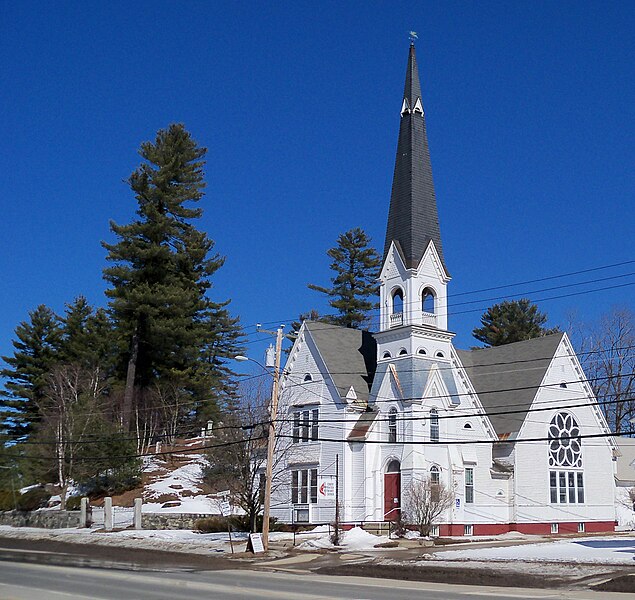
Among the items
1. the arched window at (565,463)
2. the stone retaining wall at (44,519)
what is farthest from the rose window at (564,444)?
the stone retaining wall at (44,519)

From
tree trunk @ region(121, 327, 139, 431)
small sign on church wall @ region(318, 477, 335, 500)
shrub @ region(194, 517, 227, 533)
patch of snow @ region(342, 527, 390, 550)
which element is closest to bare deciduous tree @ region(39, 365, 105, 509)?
tree trunk @ region(121, 327, 139, 431)

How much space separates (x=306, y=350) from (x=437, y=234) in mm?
10158

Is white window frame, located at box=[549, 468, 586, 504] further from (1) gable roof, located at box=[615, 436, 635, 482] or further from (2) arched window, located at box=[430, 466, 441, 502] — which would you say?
A: (2) arched window, located at box=[430, 466, 441, 502]

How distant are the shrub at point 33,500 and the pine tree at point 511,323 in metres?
45.7

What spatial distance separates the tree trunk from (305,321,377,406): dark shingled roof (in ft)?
69.0

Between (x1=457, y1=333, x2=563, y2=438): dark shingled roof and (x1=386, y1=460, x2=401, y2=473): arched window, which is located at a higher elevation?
(x1=457, y1=333, x2=563, y2=438): dark shingled roof

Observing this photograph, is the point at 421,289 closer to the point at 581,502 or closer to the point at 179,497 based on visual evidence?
the point at 581,502

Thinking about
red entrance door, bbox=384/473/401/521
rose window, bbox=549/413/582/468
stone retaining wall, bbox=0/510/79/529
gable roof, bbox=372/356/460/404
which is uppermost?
gable roof, bbox=372/356/460/404

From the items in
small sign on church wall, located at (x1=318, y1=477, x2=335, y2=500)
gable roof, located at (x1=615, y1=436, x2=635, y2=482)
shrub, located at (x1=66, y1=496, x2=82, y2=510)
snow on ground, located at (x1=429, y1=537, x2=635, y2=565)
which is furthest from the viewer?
gable roof, located at (x1=615, y1=436, x2=635, y2=482)

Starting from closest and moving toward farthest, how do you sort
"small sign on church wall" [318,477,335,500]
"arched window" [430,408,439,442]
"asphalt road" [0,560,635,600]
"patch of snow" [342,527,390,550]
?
"asphalt road" [0,560,635,600] → "patch of snow" [342,527,390,550] → "small sign on church wall" [318,477,335,500] → "arched window" [430,408,439,442]

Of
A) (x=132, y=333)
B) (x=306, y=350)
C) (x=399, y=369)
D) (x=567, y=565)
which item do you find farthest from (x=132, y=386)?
(x=567, y=565)

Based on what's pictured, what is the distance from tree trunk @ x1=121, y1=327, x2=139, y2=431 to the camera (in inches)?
2550

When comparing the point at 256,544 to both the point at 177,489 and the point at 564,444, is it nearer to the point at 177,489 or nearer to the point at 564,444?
the point at 177,489

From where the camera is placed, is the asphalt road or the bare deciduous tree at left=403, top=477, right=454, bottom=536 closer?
the asphalt road
